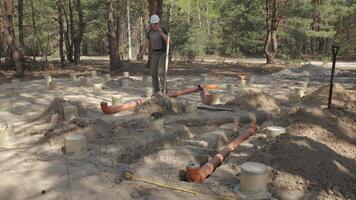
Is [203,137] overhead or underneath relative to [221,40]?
underneath

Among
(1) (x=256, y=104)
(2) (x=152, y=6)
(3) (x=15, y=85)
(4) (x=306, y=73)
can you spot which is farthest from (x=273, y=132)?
(2) (x=152, y=6)

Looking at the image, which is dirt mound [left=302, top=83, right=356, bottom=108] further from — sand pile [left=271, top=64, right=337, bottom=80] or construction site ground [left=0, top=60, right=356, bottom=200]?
sand pile [left=271, top=64, right=337, bottom=80]

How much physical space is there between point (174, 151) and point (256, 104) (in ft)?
10.0

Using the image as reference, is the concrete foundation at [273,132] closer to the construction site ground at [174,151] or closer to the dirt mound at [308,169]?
the construction site ground at [174,151]

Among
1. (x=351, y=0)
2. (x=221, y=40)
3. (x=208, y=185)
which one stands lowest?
(x=208, y=185)

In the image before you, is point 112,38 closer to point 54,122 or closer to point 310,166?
point 54,122

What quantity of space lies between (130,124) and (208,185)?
224 cm

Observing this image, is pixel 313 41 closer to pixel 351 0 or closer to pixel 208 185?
pixel 351 0

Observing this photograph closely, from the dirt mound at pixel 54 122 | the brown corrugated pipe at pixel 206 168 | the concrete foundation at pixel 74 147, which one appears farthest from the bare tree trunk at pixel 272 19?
the concrete foundation at pixel 74 147

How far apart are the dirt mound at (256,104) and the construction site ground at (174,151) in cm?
2

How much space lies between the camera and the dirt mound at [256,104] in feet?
22.7

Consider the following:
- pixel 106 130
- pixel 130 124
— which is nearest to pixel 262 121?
pixel 130 124

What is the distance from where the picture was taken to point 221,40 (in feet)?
82.3

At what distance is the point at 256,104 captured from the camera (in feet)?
23.2
